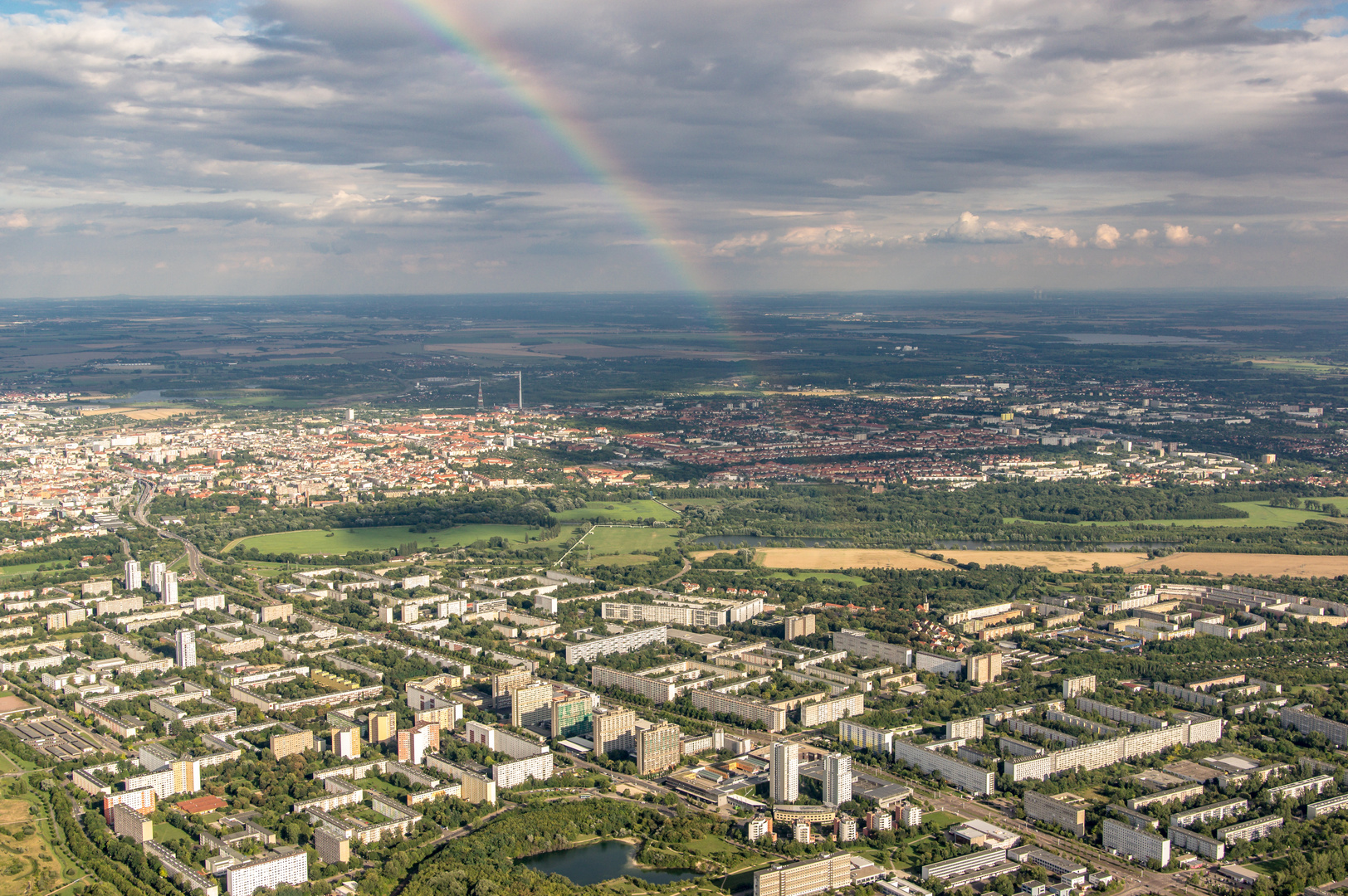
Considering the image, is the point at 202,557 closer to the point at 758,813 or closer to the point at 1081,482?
the point at 758,813

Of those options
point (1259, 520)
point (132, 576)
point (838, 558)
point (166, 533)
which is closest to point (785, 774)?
point (838, 558)

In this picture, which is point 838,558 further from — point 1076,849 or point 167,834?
point 167,834

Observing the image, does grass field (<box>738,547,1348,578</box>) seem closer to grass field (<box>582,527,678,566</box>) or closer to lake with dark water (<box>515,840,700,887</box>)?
grass field (<box>582,527,678,566</box>)

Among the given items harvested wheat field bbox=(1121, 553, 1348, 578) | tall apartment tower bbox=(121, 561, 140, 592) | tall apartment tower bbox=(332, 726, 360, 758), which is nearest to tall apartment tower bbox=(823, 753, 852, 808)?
tall apartment tower bbox=(332, 726, 360, 758)

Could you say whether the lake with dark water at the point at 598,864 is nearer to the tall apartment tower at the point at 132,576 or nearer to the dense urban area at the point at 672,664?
the dense urban area at the point at 672,664

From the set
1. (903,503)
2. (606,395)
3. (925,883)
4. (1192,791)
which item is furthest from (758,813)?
(606,395)

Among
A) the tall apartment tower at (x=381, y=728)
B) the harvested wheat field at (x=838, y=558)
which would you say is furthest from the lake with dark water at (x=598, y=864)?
the harvested wheat field at (x=838, y=558)
